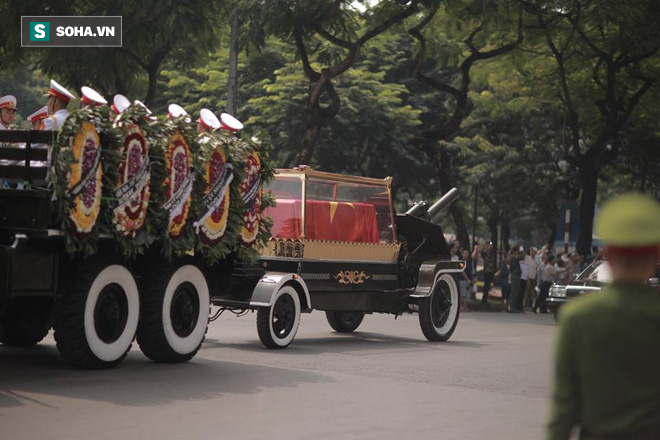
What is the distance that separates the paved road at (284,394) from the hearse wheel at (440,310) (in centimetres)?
152

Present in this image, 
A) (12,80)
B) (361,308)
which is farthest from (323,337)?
(12,80)

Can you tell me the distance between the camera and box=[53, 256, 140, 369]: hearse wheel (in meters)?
12.1

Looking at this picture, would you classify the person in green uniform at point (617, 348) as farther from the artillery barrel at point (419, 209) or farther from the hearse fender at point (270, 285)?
the artillery barrel at point (419, 209)

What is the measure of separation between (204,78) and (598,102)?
43.0 feet

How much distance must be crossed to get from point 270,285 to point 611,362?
38.5 feet

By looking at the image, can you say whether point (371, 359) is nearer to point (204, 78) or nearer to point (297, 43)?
point (297, 43)

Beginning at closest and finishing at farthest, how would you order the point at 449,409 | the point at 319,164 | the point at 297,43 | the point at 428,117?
the point at 449,409
the point at 297,43
the point at 319,164
the point at 428,117

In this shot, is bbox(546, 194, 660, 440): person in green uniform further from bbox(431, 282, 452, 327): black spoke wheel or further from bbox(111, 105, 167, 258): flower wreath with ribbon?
bbox(431, 282, 452, 327): black spoke wheel

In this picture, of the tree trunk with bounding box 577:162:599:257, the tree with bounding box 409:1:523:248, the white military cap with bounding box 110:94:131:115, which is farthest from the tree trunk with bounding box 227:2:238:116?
the white military cap with bounding box 110:94:131:115

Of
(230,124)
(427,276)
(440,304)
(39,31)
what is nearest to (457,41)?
(39,31)

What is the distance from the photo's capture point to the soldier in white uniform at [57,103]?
12.0 m

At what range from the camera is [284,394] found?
1154 cm

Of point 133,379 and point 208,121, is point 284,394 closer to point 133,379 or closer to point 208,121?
point 133,379

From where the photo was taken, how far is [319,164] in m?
40.2
